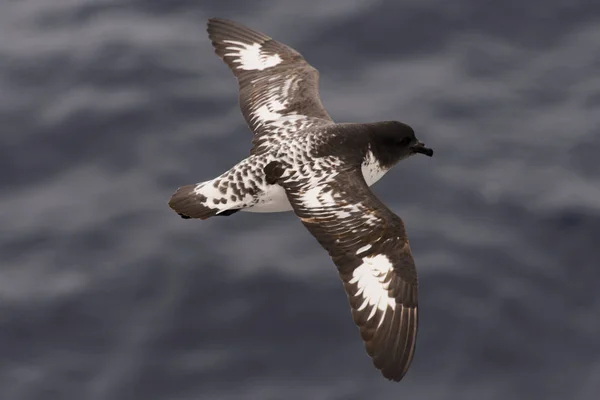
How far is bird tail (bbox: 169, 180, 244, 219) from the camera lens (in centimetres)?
1184

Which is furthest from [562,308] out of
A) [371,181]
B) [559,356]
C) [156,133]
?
[156,133]

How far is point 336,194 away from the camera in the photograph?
11672 millimetres

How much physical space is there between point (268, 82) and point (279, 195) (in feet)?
7.36

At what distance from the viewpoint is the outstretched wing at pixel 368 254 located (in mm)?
10758

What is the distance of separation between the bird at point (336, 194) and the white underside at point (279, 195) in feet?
0.03

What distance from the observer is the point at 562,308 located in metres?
13.3

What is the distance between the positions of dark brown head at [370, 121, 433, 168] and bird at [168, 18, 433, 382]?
0.01m

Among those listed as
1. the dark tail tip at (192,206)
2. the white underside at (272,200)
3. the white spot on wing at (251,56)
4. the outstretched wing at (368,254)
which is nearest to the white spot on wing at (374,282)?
the outstretched wing at (368,254)

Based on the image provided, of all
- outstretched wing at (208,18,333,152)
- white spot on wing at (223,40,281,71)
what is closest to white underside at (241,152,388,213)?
outstretched wing at (208,18,333,152)

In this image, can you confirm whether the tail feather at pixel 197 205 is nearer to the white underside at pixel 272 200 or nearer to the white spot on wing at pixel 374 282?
the white underside at pixel 272 200

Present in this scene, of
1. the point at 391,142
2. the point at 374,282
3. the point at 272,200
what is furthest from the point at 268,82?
the point at 374,282

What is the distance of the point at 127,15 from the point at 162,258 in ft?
16.8

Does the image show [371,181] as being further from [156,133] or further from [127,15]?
[127,15]

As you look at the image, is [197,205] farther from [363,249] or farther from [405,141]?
[405,141]
